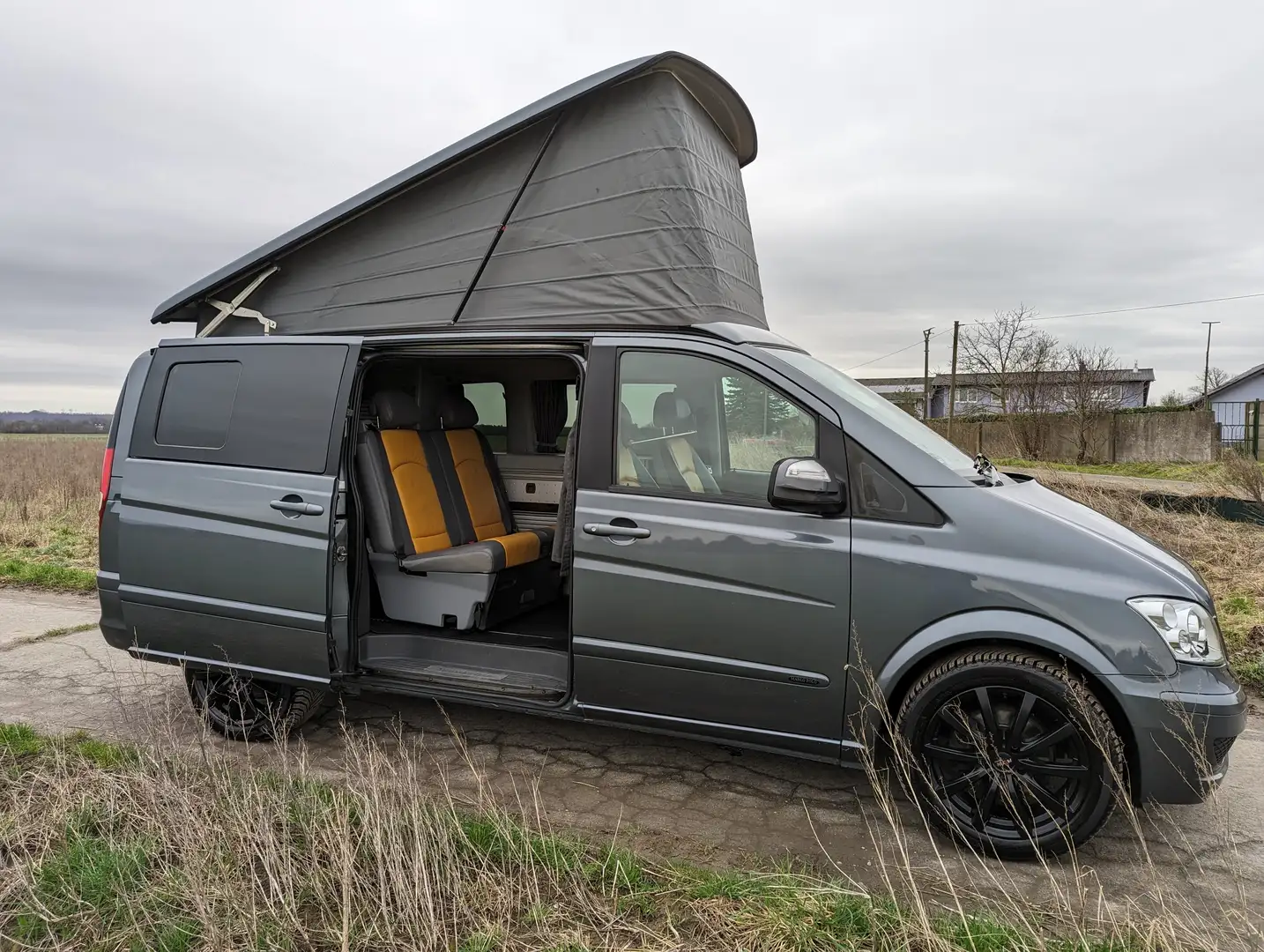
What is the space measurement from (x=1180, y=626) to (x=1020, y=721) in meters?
0.61

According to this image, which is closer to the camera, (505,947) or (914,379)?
(505,947)

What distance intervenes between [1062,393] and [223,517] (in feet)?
77.0

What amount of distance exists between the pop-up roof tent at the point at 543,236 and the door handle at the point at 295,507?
0.98m

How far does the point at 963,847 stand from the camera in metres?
3.00

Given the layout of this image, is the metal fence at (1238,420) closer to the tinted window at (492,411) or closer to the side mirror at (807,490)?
the tinted window at (492,411)

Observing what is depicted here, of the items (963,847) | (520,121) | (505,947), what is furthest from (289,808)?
(520,121)

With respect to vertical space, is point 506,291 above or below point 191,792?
above

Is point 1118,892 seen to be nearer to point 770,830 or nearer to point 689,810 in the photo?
point 770,830

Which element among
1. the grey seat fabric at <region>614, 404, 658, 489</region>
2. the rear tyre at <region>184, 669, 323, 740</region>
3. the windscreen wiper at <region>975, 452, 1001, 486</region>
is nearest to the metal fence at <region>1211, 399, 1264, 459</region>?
the windscreen wiper at <region>975, 452, 1001, 486</region>

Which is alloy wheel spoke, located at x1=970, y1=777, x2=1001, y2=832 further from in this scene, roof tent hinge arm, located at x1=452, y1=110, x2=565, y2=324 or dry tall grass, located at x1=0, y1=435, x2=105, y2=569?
dry tall grass, located at x1=0, y1=435, x2=105, y2=569

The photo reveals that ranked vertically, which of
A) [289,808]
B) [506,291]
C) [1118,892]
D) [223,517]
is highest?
[506,291]

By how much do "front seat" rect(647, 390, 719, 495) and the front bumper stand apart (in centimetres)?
160

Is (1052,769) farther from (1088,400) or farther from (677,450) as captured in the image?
(1088,400)

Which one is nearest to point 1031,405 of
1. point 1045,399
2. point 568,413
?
point 1045,399
